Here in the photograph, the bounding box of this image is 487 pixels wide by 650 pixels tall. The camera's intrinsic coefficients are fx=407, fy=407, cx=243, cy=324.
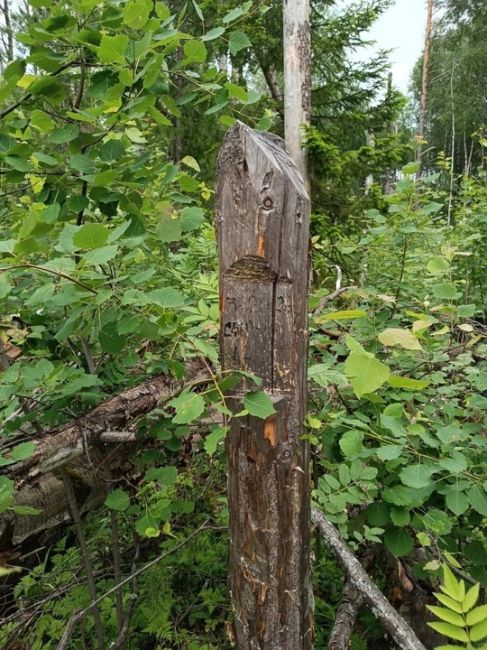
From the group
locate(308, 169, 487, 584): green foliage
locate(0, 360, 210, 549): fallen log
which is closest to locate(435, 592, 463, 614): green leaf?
locate(308, 169, 487, 584): green foliage

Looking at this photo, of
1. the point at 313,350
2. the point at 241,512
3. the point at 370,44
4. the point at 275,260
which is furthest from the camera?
the point at 370,44

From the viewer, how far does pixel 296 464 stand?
1.08 metres

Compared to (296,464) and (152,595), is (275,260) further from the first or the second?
(152,595)

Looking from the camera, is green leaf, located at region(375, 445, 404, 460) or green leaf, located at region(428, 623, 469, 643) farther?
green leaf, located at region(375, 445, 404, 460)

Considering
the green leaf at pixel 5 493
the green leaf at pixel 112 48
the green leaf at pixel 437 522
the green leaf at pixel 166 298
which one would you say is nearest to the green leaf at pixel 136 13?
the green leaf at pixel 112 48

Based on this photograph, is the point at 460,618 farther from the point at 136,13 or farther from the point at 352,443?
the point at 136,13

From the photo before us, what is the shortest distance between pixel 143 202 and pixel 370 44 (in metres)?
7.37

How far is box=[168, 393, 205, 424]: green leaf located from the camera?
815 mm

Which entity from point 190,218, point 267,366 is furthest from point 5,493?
point 190,218

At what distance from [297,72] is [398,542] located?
22.9 feet

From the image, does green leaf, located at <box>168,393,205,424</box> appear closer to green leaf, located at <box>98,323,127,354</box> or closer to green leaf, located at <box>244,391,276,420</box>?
green leaf, located at <box>244,391,276,420</box>

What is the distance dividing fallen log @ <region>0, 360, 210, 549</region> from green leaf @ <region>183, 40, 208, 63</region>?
0.84 meters

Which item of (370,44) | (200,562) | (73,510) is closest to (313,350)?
(73,510)

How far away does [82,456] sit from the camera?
1461 millimetres
